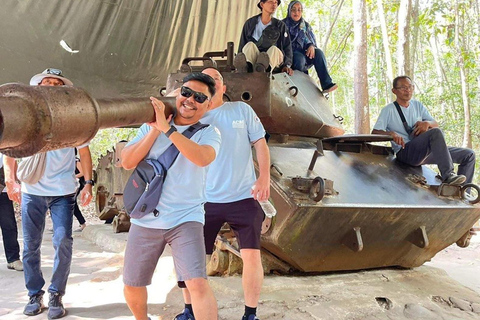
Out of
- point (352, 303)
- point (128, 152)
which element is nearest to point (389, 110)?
point (352, 303)

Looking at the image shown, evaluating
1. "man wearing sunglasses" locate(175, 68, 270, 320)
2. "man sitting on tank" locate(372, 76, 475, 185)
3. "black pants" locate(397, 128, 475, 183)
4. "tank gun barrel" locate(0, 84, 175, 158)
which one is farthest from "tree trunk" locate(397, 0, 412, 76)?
"tank gun barrel" locate(0, 84, 175, 158)

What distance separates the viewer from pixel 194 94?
276 centimetres

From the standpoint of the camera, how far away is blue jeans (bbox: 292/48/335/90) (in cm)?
634

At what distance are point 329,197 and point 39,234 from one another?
2.31 m

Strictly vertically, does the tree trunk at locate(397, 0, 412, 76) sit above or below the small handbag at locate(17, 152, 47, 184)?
above

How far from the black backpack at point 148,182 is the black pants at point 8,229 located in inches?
134

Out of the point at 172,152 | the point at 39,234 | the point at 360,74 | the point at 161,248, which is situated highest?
the point at 360,74

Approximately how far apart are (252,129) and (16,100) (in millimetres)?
2381

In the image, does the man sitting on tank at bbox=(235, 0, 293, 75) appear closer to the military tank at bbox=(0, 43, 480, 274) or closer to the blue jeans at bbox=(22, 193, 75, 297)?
the military tank at bbox=(0, 43, 480, 274)

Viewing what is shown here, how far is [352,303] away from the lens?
4.37 meters

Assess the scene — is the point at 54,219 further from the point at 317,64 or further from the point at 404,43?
the point at 404,43

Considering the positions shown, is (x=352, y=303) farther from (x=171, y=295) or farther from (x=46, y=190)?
(x=46, y=190)

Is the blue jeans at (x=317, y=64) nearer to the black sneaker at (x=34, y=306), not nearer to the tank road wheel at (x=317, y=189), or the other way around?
the tank road wheel at (x=317, y=189)

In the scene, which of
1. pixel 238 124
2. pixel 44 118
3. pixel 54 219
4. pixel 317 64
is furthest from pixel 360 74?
pixel 44 118
